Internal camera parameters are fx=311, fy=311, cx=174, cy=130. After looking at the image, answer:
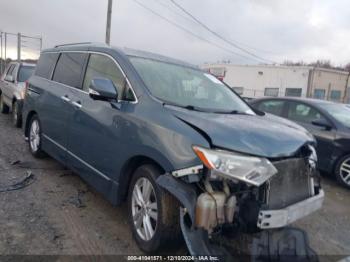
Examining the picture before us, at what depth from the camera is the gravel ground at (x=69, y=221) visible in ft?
9.71

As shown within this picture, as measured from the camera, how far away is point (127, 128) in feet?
10.0

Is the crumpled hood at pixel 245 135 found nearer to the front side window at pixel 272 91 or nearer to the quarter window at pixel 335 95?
the front side window at pixel 272 91

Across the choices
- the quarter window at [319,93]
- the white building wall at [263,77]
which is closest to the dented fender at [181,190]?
the white building wall at [263,77]

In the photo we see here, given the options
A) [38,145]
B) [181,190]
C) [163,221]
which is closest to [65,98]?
[38,145]

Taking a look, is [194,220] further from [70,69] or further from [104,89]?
[70,69]

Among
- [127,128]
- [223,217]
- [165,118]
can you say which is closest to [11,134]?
[127,128]

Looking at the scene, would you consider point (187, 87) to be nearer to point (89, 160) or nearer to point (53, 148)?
point (89, 160)

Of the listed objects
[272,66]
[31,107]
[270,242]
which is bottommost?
[270,242]

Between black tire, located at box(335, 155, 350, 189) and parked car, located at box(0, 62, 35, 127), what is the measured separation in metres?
7.21

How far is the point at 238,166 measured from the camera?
2238 millimetres

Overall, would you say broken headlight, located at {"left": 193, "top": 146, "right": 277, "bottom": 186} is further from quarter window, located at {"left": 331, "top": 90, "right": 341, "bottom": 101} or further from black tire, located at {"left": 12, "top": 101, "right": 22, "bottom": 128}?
quarter window, located at {"left": 331, "top": 90, "right": 341, "bottom": 101}

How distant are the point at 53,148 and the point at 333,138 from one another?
4830mm

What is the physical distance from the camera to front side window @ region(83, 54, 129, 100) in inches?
132

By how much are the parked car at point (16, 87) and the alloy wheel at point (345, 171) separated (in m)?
7.26
